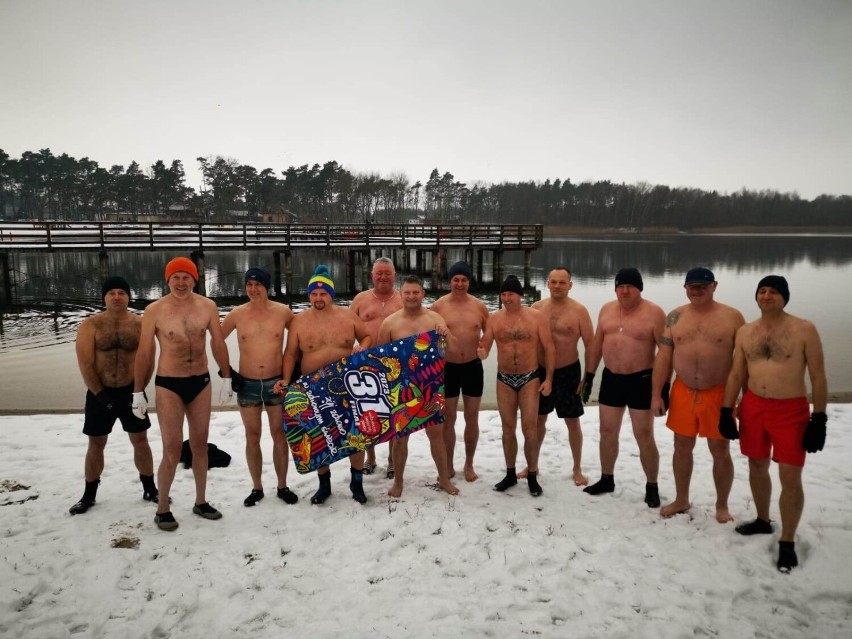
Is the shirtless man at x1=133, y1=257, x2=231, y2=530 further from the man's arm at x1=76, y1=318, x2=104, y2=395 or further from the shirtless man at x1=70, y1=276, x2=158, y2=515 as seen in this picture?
the man's arm at x1=76, y1=318, x2=104, y2=395

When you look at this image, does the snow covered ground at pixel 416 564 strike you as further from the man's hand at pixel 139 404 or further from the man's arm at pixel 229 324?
the man's arm at pixel 229 324

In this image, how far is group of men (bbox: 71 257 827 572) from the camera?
11.8ft

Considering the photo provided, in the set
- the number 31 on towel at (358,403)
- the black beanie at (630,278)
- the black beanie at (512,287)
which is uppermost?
the black beanie at (630,278)

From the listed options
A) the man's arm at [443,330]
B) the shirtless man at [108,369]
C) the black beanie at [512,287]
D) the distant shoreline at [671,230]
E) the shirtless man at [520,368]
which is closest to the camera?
the shirtless man at [108,369]

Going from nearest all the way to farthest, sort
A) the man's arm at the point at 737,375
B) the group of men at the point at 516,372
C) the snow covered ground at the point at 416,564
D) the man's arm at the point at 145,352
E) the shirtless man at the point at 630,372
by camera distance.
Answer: the snow covered ground at the point at 416,564
the group of men at the point at 516,372
the man's arm at the point at 737,375
the man's arm at the point at 145,352
the shirtless man at the point at 630,372

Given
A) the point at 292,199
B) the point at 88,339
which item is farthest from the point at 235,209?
the point at 88,339

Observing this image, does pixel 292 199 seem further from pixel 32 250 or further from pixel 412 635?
pixel 412 635

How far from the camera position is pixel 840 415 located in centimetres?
653

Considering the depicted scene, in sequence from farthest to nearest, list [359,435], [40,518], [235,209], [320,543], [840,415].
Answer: [235,209]
[840,415]
[359,435]
[40,518]
[320,543]

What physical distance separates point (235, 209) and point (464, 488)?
267 feet

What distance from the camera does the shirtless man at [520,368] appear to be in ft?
15.1

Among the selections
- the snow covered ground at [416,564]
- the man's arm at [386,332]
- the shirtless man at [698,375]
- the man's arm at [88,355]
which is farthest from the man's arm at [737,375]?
the man's arm at [88,355]

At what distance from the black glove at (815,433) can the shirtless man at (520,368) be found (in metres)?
1.97

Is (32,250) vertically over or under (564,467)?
over
